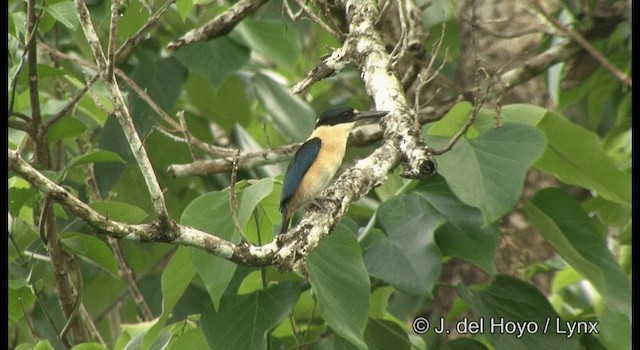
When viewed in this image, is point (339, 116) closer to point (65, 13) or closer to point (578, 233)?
point (578, 233)

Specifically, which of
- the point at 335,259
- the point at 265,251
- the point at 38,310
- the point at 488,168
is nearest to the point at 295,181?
the point at 335,259

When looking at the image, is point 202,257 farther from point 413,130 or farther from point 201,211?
point 413,130

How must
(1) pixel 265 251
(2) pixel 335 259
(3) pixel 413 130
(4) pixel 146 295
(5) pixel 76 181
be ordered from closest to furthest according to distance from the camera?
(1) pixel 265 251
(3) pixel 413 130
(2) pixel 335 259
(4) pixel 146 295
(5) pixel 76 181

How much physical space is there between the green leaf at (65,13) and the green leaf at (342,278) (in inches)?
43.3

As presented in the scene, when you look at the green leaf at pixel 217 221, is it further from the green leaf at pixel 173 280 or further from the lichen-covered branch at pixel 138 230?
the lichen-covered branch at pixel 138 230

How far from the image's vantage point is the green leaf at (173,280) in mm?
3215

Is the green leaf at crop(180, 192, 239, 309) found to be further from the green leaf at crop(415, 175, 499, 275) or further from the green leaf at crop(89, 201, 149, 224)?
the green leaf at crop(415, 175, 499, 275)

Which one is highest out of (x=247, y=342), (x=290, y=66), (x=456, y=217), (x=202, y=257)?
(x=290, y=66)

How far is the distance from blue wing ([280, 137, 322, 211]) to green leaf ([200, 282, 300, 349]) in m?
0.31

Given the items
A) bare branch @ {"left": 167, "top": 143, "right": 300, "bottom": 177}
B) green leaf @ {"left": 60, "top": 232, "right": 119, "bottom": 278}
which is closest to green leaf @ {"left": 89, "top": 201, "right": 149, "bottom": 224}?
Result: green leaf @ {"left": 60, "top": 232, "right": 119, "bottom": 278}

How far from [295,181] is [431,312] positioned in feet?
6.87

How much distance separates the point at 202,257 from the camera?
2.94 metres

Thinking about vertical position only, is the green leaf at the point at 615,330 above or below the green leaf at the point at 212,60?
below

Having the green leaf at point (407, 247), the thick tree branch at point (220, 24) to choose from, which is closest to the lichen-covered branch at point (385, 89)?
the thick tree branch at point (220, 24)
